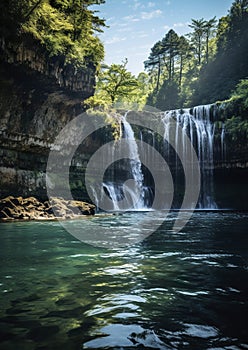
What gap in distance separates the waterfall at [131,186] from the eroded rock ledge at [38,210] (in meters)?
7.28

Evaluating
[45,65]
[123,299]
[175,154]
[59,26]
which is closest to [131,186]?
[175,154]

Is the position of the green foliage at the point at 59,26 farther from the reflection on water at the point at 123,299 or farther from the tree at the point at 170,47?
the tree at the point at 170,47

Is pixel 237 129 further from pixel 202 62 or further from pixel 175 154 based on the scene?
pixel 202 62

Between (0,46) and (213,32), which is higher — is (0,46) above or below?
below

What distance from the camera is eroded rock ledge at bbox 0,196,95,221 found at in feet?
44.5

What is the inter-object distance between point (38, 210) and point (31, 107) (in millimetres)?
6589

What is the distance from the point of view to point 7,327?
2543 mm

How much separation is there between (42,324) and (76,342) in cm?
46

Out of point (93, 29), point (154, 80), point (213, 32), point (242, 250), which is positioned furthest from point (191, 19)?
point (242, 250)

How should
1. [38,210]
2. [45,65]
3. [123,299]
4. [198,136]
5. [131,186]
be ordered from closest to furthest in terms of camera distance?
[123,299] → [38,210] → [45,65] → [198,136] → [131,186]

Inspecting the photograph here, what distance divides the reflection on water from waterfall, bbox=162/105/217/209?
20532 millimetres

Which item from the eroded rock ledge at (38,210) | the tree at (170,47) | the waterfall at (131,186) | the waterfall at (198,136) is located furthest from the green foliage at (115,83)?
the tree at (170,47)

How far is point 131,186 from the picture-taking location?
85.6ft

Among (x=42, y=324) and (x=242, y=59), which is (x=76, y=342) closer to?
(x=42, y=324)
